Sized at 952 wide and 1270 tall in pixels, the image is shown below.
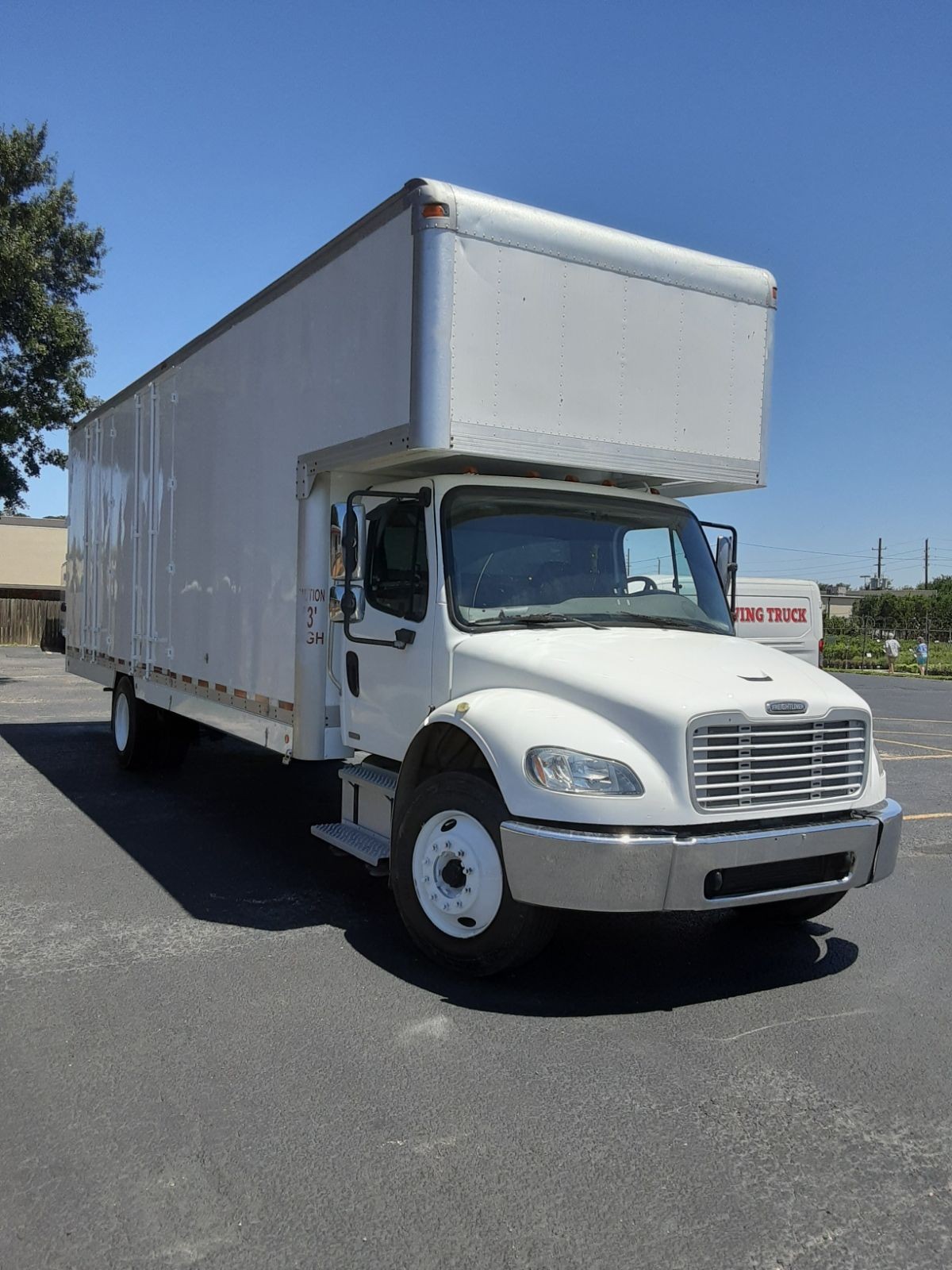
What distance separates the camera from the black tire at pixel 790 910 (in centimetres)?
562

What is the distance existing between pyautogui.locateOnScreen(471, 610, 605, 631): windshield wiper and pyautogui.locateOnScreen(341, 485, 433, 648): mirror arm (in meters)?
0.43

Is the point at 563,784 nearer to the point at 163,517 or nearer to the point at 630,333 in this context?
the point at 630,333

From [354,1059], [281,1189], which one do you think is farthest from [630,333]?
[281,1189]

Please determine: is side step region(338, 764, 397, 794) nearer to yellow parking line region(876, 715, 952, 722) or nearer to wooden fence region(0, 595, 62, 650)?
yellow parking line region(876, 715, 952, 722)

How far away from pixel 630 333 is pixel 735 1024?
357cm

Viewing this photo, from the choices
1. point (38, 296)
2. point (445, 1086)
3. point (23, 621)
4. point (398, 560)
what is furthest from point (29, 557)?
point (445, 1086)

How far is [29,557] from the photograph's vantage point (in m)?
48.6

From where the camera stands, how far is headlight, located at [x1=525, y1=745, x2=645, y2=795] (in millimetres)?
4434

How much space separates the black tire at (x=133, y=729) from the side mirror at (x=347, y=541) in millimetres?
4491

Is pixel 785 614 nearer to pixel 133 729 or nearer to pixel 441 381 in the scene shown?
pixel 133 729

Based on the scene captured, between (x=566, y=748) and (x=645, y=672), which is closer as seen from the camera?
(x=566, y=748)

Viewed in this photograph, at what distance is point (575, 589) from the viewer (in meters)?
5.78

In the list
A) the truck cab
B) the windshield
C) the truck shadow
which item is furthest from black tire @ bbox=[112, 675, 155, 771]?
the windshield

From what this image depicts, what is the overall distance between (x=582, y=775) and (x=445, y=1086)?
4.39 ft
